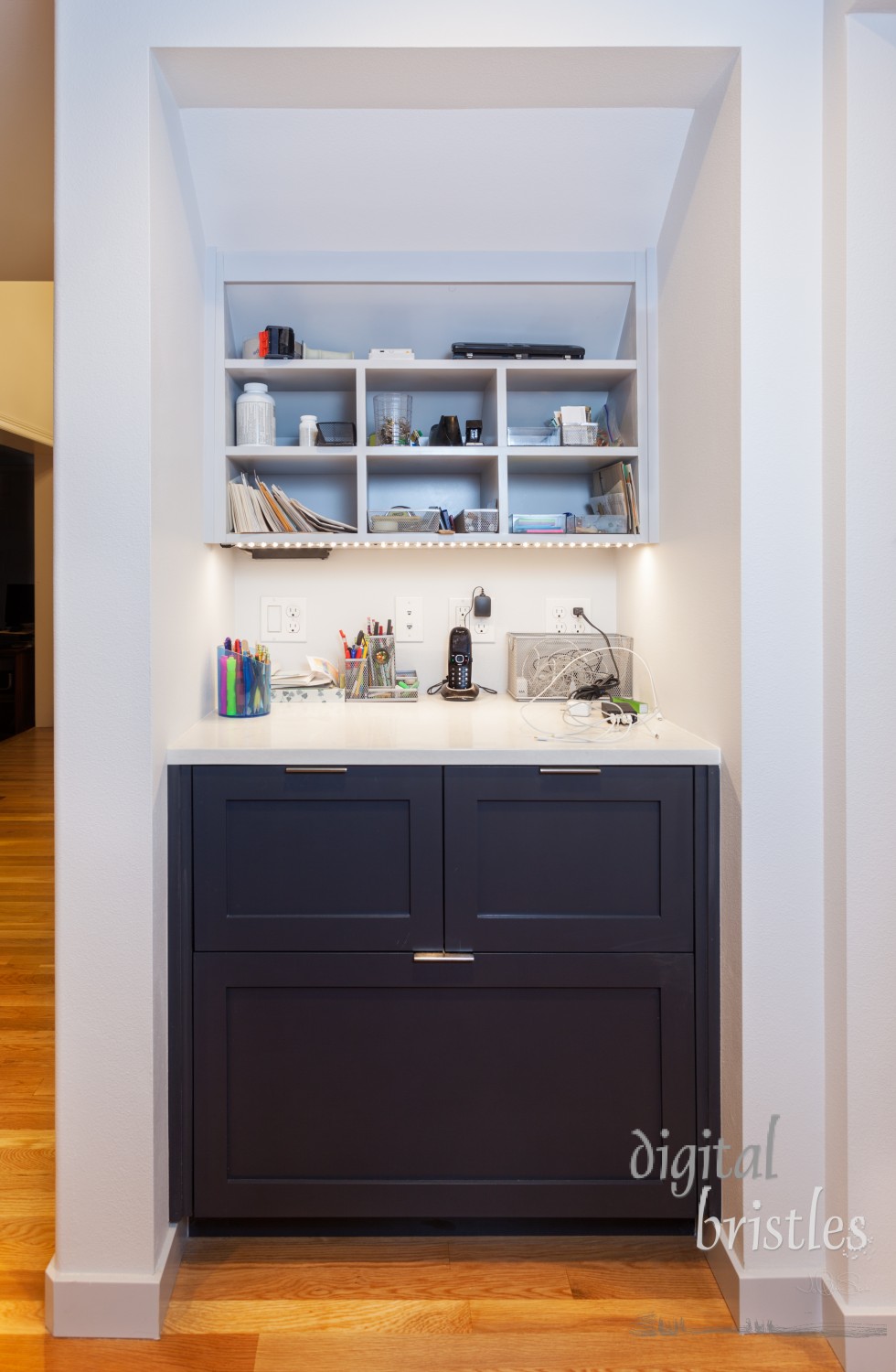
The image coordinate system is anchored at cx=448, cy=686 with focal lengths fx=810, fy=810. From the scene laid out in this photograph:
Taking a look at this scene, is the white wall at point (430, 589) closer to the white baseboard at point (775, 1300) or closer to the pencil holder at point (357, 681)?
the pencil holder at point (357, 681)

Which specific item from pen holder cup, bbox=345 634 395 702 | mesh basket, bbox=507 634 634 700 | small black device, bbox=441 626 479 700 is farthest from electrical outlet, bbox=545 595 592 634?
pen holder cup, bbox=345 634 395 702

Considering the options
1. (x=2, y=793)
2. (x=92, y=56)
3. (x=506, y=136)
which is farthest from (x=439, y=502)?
(x=2, y=793)

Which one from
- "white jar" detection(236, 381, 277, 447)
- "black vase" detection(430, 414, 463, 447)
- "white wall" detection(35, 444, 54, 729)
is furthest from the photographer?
"white wall" detection(35, 444, 54, 729)

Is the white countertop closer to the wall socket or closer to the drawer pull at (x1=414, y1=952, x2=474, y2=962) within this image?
the drawer pull at (x1=414, y1=952, x2=474, y2=962)

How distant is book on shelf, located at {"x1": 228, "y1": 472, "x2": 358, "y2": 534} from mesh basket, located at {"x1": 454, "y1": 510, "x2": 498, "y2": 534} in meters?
0.29

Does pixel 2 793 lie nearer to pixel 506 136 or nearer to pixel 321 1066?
pixel 321 1066

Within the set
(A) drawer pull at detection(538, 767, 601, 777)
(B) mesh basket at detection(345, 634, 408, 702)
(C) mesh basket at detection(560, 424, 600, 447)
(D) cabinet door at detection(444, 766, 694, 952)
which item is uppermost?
(C) mesh basket at detection(560, 424, 600, 447)

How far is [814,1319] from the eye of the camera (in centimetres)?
144

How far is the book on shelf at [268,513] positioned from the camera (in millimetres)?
1937

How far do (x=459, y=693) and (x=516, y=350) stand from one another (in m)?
0.87

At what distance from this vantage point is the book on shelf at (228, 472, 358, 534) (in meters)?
1.94

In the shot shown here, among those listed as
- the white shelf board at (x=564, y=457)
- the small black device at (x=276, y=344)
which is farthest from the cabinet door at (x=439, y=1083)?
the small black device at (x=276, y=344)

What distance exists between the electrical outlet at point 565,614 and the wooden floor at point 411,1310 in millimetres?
1443

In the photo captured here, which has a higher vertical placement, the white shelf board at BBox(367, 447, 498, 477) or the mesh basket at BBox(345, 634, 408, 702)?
the white shelf board at BBox(367, 447, 498, 477)
